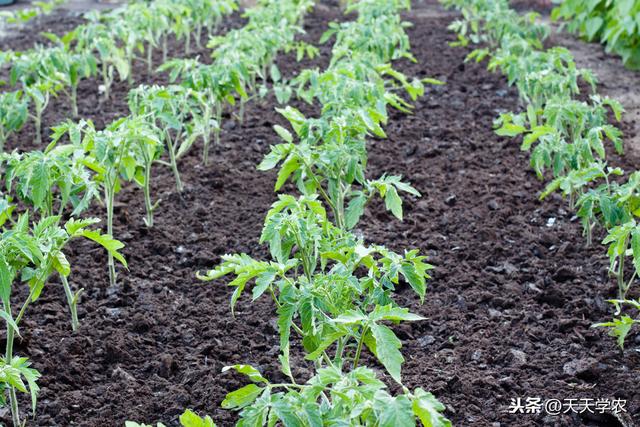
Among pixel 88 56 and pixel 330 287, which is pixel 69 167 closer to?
pixel 330 287

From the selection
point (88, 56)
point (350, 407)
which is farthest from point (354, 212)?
point (88, 56)

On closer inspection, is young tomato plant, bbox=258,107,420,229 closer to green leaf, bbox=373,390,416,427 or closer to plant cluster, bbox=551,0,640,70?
green leaf, bbox=373,390,416,427

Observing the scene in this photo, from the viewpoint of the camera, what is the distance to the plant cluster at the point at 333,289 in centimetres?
243

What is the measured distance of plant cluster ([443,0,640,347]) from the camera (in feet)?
13.0

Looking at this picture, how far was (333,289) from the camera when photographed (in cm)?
306

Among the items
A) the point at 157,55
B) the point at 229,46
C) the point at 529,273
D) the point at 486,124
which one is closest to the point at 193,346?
the point at 529,273

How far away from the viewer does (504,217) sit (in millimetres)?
5109

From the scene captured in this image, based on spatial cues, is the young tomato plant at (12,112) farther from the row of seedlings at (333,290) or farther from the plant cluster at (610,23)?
the plant cluster at (610,23)

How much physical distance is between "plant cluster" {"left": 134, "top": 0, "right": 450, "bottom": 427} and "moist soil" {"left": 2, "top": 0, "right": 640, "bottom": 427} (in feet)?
Result: 0.85

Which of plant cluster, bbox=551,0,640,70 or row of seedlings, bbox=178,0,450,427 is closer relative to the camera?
row of seedlings, bbox=178,0,450,427

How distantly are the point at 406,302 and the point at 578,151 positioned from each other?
115cm

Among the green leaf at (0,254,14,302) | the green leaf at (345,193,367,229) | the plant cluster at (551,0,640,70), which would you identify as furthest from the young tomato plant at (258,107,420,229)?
the plant cluster at (551,0,640,70)

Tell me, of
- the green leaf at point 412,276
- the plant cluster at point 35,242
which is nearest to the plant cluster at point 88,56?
the plant cluster at point 35,242

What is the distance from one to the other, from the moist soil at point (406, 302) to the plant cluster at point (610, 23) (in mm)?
2308
